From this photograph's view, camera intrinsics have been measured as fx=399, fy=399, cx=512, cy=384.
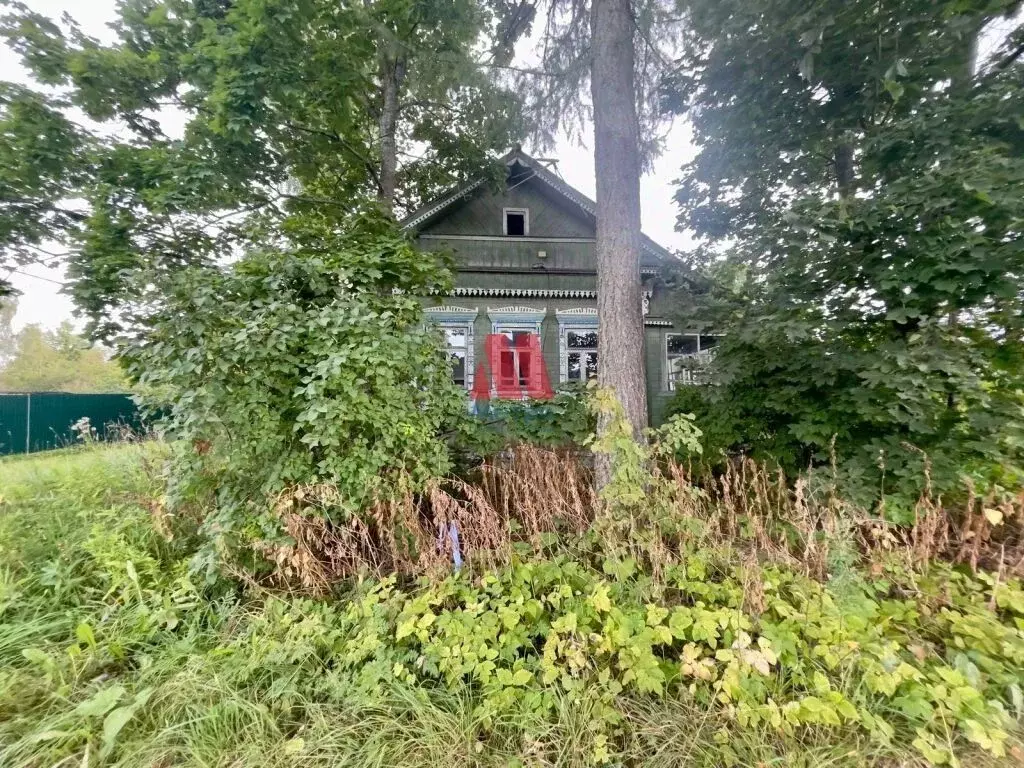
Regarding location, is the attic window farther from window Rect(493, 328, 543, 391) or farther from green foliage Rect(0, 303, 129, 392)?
green foliage Rect(0, 303, 129, 392)

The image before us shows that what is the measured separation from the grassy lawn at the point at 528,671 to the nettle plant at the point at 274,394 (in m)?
0.62

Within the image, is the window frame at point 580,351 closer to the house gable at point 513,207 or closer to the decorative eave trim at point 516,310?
the decorative eave trim at point 516,310

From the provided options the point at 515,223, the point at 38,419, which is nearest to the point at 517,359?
the point at 515,223

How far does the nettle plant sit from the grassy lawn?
623 millimetres

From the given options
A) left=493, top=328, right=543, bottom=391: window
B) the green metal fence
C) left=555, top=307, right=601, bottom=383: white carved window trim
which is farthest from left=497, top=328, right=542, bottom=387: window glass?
the green metal fence

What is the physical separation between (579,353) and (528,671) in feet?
27.6

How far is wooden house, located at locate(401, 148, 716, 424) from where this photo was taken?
30.8ft

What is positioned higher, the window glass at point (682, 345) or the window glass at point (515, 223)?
the window glass at point (515, 223)

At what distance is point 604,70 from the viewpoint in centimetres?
404

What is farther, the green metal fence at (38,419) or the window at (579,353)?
the window at (579,353)

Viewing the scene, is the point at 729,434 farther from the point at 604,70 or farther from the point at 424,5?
the point at 424,5

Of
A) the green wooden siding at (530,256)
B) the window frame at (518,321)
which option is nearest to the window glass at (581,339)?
the green wooden siding at (530,256)

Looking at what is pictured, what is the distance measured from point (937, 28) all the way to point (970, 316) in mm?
2495

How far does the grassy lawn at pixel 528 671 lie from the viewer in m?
1.66
